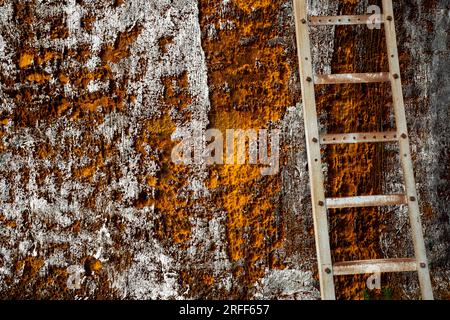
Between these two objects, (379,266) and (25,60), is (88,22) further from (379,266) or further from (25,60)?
(379,266)

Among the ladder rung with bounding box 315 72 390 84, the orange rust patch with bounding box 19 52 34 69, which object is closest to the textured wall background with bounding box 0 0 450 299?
the orange rust patch with bounding box 19 52 34 69

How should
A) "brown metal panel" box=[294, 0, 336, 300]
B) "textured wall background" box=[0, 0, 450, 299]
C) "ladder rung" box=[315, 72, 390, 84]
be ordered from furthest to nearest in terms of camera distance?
"textured wall background" box=[0, 0, 450, 299]
"ladder rung" box=[315, 72, 390, 84]
"brown metal panel" box=[294, 0, 336, 300]

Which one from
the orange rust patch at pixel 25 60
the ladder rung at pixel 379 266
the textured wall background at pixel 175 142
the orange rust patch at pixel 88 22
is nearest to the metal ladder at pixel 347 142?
the ladder rung at pixel 379 266

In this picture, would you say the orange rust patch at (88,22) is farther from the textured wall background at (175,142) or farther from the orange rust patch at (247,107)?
the orange rust patch at (247,107)

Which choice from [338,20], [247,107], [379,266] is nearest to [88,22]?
[247,107]

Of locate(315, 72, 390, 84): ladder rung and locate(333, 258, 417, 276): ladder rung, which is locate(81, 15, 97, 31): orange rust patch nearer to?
locate(315, 72, 390, 84): ladder rung

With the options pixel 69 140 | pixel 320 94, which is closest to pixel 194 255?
pixel 69 140
